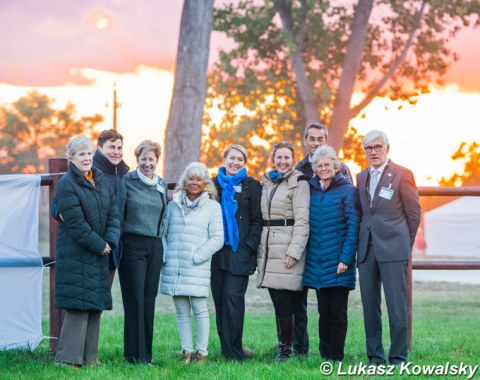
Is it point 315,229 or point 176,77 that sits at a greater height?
point 176,77

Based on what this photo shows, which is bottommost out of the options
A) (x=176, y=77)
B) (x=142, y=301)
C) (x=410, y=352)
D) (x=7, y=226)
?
(x=410, y=352)

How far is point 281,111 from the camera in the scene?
2630 centimetres

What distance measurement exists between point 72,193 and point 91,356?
1.36 meters

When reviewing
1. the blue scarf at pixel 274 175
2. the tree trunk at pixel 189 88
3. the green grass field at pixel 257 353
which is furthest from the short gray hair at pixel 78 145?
the tree trunk at pixel 189 88

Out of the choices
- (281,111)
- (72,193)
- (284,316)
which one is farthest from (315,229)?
(281,111)

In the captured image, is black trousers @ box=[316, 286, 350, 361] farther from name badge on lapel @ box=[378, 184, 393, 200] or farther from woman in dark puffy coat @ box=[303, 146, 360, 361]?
name badge on lapel @ box=[378, 184, 393, 200]

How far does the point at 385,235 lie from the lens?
6.75m

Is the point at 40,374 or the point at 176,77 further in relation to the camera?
the point at 176,77

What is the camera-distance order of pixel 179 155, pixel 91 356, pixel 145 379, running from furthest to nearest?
pixel 179 155, pixel 91 356, pixel 145 379

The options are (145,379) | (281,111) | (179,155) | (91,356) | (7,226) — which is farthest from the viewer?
(281,111)

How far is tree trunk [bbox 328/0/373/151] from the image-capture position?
21.8 metres

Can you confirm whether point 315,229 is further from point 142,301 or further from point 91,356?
point 91,356

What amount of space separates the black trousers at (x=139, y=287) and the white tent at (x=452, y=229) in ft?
118

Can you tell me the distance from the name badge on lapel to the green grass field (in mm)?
1353
